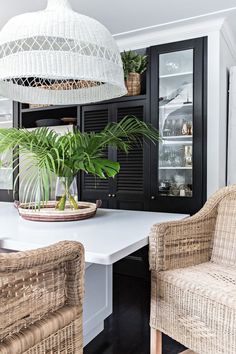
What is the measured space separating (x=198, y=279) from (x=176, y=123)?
1817 mm

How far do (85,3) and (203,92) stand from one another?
3.98 ft

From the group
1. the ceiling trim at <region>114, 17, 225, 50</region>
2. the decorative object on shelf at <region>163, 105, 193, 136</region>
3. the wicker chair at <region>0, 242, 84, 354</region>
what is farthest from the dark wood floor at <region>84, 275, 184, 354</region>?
the ceiling trim at <region>114, 17, 225, 50</region>

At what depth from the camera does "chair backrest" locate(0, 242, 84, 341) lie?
82 cm

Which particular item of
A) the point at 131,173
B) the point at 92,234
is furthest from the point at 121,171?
the point at 92,234

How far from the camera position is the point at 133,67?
2.96 meters

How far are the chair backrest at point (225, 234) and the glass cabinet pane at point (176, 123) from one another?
1.07 meters

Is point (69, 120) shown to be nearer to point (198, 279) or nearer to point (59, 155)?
point (59, 155)

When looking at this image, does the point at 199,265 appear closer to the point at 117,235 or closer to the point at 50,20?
the point at 117,235

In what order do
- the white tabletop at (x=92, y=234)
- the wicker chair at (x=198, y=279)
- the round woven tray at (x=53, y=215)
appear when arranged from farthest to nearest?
the round woven tray at (x=53, y=215)
the wicker chair at (x=198, y=279)
the white tabletop at (x=92, y=234)

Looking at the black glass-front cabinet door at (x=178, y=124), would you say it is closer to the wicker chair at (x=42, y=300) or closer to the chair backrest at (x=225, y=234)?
the chair backrest at (x=225, y=234)

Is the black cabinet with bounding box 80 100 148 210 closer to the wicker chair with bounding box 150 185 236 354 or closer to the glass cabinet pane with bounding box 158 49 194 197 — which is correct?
the glass cabinet pane with bounding box 158 49 194 197

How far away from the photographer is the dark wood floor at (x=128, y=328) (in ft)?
5.88

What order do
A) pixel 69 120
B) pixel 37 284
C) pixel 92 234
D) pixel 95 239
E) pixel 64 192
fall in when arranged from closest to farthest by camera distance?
pixel 37 284 → pixel 95 239 → pixel 92 234 → pixel 64 192 → pixel 69 120

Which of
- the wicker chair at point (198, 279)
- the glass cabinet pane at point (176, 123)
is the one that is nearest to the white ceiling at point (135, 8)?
the glass cabinet pane at point (176, 123)
